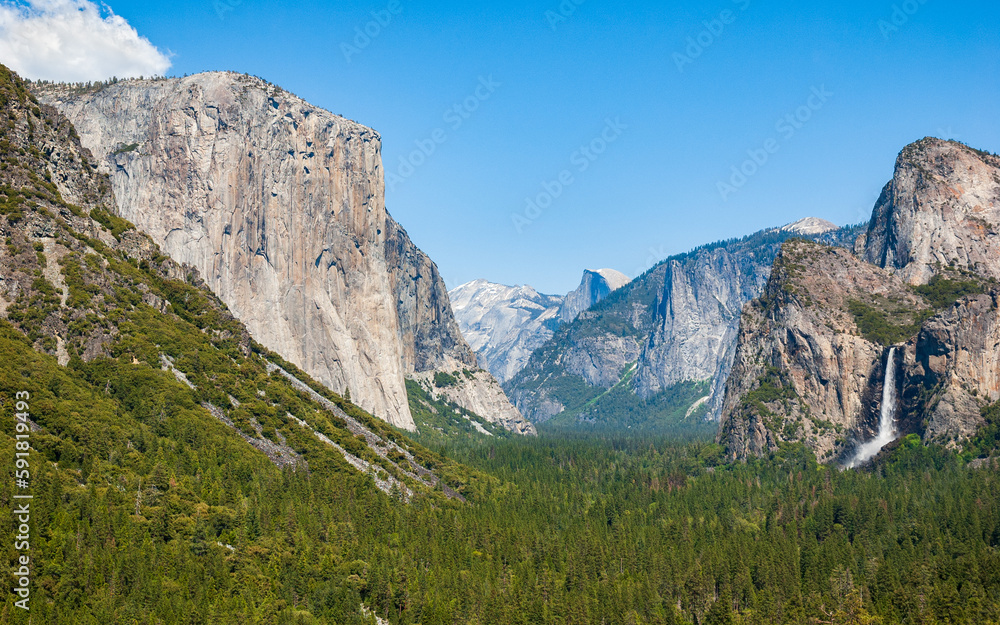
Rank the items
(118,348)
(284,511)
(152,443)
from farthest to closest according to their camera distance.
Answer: (118,348) < (284,511) < (152,443)

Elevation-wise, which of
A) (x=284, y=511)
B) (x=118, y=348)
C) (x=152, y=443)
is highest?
(x=118, y=348)

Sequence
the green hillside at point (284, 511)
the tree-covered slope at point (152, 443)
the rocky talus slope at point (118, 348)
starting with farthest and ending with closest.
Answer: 1. the rocky talus slope at point (118, 348)
2. the green hillside at point (284, 511)
3. the tree-covered slope at point (152, 443)

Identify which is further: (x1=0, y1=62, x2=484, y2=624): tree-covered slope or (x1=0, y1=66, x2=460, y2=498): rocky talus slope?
(x1=0, y1=66, x2=460, y2=498): rocky talus slope

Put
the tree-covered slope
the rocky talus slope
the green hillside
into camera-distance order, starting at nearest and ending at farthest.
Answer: the tree-covered slope → the green hillside → the rocky talus slope

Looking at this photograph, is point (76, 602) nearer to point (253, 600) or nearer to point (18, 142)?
point (253, 600)

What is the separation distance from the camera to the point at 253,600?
97.1m

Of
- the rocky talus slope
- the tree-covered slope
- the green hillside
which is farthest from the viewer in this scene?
the rocky talus slope

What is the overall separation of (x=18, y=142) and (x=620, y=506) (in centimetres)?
12331

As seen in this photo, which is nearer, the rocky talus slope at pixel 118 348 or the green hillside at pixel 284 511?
the green hillside at pixel 284 511

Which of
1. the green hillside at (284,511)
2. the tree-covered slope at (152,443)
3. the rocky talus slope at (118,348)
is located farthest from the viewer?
the rocky talus slope at (118,348)

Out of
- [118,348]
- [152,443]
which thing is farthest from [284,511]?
[118,348]

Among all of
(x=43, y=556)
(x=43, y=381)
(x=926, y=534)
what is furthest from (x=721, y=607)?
(x=43, y=381)

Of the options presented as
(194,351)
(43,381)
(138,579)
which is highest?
(194,351)

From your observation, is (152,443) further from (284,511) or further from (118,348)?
(118,348)
